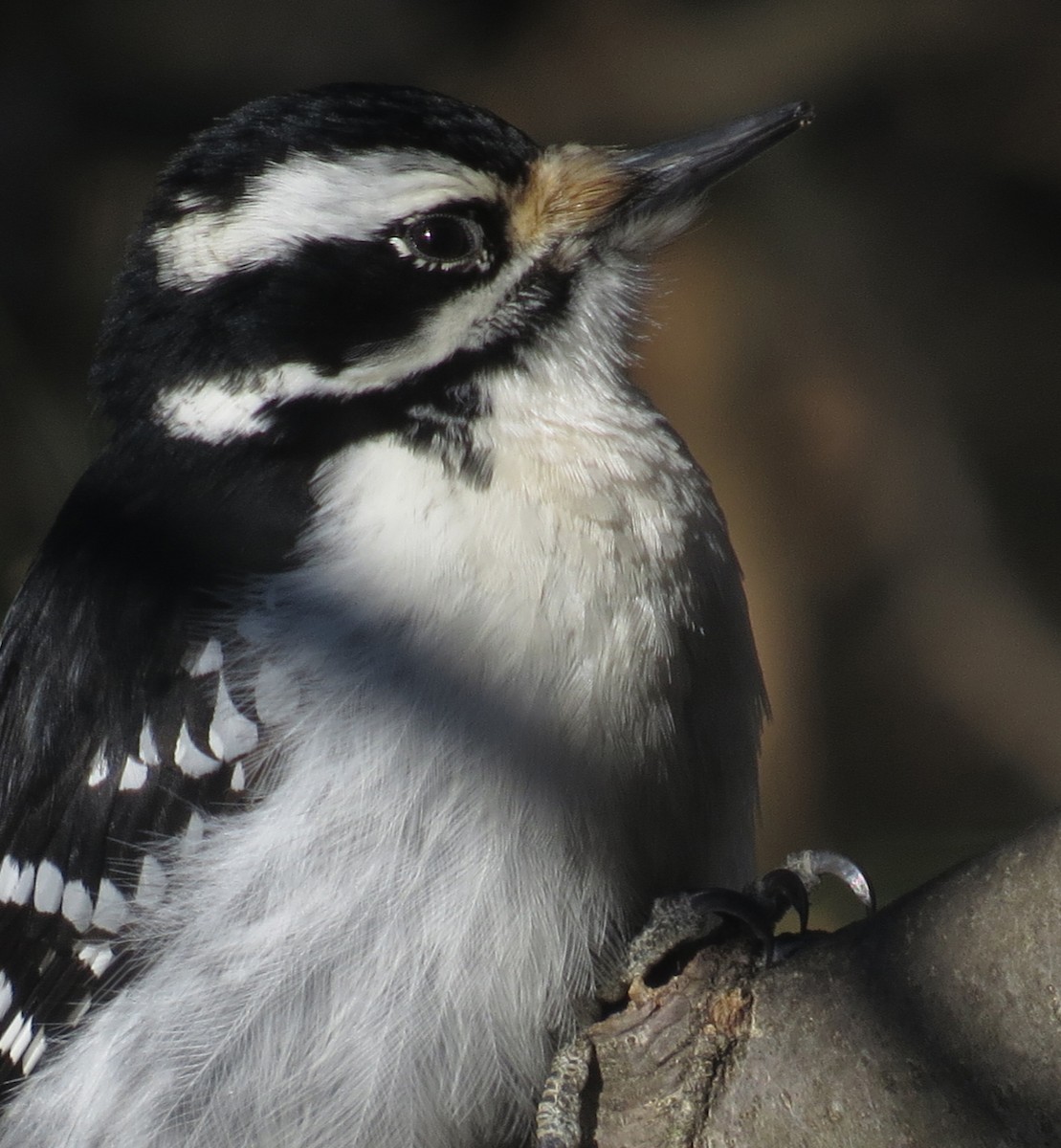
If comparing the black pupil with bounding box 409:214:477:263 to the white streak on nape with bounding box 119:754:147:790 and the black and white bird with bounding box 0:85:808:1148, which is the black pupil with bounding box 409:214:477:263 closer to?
the black and white bird with bounding box 0:85:808:1148

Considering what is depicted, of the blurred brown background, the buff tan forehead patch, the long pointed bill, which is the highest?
the buff tan forehead patch

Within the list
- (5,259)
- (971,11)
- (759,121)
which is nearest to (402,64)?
(5,259)

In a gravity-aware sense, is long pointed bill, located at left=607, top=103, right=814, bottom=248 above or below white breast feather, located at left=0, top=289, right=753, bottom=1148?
above

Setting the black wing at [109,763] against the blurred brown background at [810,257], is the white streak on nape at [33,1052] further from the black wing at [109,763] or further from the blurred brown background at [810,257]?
the blurred brown background at [810,257]

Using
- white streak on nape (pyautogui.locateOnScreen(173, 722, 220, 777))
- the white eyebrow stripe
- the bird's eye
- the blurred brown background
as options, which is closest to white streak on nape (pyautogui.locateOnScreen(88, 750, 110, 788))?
white streak on nape (pyautogui.locateOnScreen(173, 722, 220, 777))

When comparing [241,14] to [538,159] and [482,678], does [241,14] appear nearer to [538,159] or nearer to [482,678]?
[538,159]

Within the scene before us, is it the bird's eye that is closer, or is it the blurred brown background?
the bird's eye

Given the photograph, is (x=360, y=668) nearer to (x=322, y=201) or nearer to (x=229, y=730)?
(x=229, y=730)
